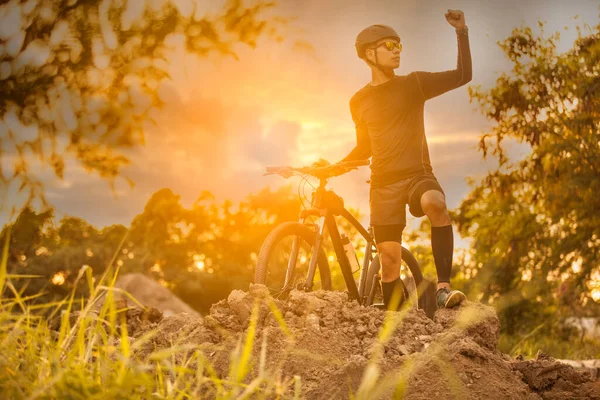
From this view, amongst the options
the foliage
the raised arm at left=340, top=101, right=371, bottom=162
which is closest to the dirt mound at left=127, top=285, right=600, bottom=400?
the raised arm at left=340, top=101, right=371, bottom=162

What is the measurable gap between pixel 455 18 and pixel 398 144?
2.88 ft

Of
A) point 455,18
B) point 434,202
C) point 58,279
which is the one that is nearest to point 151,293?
point 58,279

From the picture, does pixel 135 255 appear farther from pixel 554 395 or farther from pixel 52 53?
pixel 554 395

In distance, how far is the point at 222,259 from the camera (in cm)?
2095

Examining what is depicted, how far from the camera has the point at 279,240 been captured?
443 centimetres

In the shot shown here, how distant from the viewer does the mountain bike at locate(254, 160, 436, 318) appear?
4359mm

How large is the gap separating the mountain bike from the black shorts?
0.87ft

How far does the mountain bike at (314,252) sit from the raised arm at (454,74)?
686 mm

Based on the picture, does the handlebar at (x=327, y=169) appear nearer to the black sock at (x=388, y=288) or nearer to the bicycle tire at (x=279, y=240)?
the bicycle tire at (x=279, y=240)

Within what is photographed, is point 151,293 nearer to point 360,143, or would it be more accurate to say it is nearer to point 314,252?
point 360,143

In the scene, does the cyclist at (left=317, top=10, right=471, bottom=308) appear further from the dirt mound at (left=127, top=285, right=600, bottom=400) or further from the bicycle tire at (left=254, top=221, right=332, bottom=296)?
the dirt mound at (left=127, top=285, right=600, bottom=400)

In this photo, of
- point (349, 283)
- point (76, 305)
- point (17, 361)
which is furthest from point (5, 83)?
point (76, 305)

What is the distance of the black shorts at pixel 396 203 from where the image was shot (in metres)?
4.34

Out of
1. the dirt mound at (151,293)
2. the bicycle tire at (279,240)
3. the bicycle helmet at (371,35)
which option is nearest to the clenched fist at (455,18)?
the bicycle helmet at (371,35)
